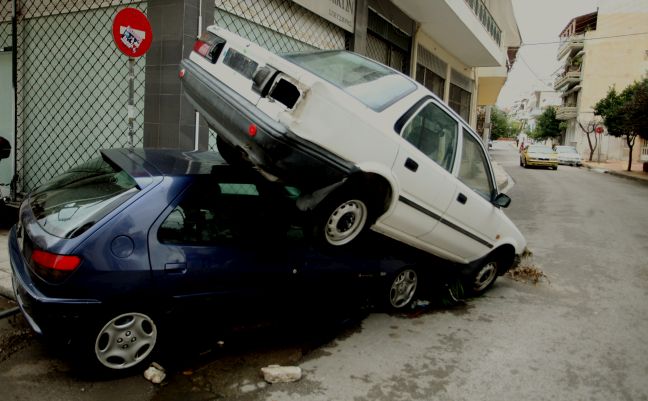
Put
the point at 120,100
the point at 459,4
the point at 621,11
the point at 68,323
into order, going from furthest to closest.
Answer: the point at 621,11 → the point at 459,4 → the point at 120,100 → the point at 68,323

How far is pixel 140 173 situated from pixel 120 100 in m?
4.22

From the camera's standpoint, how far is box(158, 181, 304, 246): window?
11.1 feet

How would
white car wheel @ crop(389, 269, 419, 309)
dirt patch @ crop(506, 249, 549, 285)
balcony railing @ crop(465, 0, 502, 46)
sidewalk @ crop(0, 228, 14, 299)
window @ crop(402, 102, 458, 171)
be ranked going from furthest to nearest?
balcony railing @ crop(465, 0, 502, 46), dirt patch @ crop(506, 249, 549, 285), white car wheel @ crop(389, 269, 419, 309), sidewalk @ crop(0, 228, 14, 299), window @ crop(402, 102, 458, 171)

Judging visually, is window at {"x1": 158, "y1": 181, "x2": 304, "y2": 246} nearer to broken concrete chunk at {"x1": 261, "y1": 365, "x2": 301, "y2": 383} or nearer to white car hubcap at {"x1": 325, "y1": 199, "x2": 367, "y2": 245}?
white car hubcap at {"x1": 325, "y1": 199, "x2": 367, "y2": 245}

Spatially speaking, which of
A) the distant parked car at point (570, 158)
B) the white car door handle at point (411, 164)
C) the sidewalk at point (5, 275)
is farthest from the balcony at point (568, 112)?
the sidewalk at point (5, 275)

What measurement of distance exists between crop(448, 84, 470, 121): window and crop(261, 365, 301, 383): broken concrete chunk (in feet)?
57.5

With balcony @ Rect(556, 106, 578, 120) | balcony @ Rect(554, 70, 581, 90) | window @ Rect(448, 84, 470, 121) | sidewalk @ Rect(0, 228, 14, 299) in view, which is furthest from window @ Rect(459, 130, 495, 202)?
balcony @ Rect(554, 70, 581, 90)

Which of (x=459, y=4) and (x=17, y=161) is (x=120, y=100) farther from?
(x=459, y=4)

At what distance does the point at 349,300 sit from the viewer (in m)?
4.55

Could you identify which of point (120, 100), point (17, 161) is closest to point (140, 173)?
point (120, 100)

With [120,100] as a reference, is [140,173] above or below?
below

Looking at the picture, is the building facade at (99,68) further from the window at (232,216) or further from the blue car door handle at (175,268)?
the blue car door handle at (175,268)

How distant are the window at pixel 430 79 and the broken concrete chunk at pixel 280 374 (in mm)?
12658

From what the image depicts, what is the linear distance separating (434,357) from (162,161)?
2.55m
